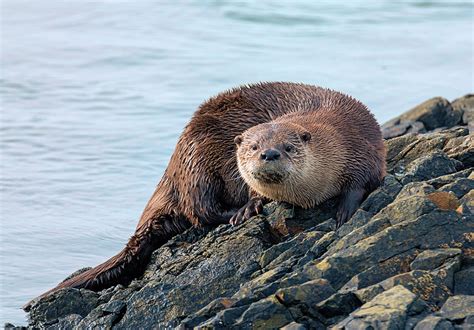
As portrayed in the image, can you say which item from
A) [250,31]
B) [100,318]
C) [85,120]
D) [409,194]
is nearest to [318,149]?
[409,194]

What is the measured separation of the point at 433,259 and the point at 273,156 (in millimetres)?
1185

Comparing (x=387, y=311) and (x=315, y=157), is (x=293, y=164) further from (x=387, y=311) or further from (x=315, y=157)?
(x=387, y=311)

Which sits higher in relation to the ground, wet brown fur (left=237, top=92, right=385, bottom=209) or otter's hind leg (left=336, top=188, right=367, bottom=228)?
wet brown fur (left=237, top=92, right=385, bottom=209)

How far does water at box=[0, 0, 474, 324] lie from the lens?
340 inches

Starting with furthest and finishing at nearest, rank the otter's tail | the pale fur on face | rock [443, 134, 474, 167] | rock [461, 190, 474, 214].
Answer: the otter's tail → rock [443, 134, 474, 167] → the pale fur on face → rock [461, 190, 474, 214]

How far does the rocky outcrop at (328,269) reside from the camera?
464 cm

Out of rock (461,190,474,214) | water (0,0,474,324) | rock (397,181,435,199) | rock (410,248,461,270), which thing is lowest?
rock (410,248,461,270)

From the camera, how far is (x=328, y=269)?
16.3 ft

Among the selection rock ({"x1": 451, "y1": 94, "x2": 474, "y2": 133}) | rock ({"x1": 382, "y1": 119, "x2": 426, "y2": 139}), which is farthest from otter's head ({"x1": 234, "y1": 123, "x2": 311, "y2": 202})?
rock ({"x1": 451, "y1": 94, "x2": 474, "y2": 133})

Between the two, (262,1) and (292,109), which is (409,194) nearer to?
(292,109)

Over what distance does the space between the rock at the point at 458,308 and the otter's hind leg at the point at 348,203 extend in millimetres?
1276

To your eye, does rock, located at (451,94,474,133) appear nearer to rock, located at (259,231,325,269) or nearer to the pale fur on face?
the pale fur on face

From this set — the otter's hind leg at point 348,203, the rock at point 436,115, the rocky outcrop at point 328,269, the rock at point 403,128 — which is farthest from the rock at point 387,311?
the rock at point 436,115

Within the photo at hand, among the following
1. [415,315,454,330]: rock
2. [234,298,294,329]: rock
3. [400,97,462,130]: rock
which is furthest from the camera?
[400,97,462,130]: rock
